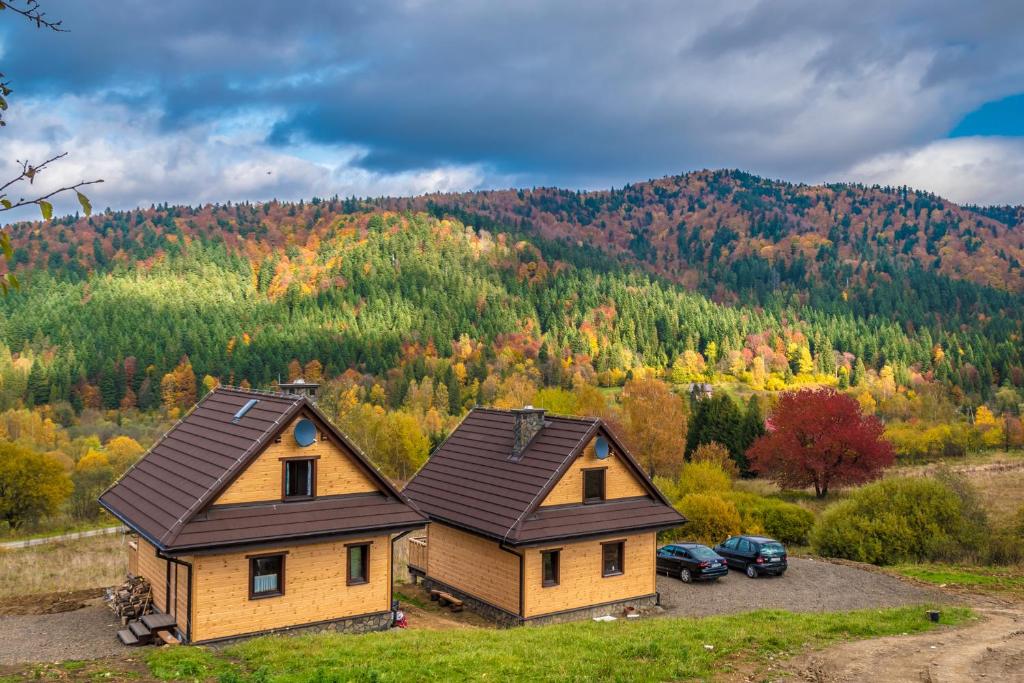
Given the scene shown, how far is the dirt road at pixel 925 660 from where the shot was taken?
47.2 feet

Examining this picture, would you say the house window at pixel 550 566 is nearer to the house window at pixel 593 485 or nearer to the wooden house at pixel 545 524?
the wooden house at pixel 545 524

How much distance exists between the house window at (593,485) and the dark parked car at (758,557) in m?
8.83

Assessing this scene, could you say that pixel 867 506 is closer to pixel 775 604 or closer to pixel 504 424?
pixel 775 604

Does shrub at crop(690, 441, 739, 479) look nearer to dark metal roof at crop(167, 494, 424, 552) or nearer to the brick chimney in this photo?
the brick chimney

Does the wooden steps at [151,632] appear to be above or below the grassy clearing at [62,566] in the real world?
above

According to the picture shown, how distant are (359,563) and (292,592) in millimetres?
2279

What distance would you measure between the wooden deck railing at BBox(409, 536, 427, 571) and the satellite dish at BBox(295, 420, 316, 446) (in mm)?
9711

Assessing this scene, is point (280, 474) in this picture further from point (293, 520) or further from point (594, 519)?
point (594, 519)

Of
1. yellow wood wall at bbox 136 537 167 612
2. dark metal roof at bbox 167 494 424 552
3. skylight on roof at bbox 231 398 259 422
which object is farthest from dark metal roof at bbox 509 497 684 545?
yellow wood wall at bbox 136 537 167 612

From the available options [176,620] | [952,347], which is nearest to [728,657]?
[176,620]

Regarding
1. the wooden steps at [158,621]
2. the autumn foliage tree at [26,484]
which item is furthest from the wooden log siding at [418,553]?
the autumn foliage tree at [26,484]

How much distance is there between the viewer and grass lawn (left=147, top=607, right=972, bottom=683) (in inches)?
564

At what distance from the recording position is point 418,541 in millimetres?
30734

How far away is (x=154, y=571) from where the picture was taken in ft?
74.8
